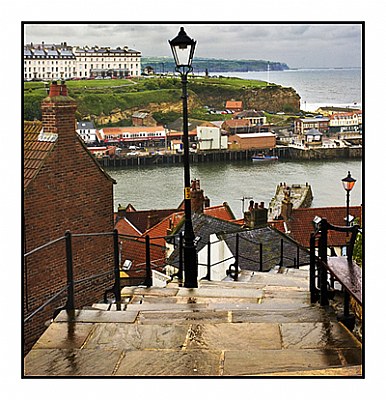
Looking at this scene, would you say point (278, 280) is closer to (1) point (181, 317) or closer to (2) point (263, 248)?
(1) point (181, 317)

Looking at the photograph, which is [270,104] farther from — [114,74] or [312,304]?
[312,304]

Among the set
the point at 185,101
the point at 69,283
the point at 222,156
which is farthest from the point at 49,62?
the point at 222,156

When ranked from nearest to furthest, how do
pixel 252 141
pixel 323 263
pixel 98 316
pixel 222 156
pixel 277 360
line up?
pixel 277 360
pixel 98 316
pixel 323 263
pixel 222 156
pixel 252 141

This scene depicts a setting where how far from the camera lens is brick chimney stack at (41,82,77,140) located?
852 cm

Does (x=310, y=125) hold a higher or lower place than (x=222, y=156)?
higher

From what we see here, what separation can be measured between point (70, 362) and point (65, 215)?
18.7 ft

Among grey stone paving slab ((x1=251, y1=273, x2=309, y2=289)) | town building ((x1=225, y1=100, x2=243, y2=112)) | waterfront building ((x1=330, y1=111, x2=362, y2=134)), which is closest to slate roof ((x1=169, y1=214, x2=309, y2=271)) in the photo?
grey stone paving slab ((x1=251, y1=273, x2=309, y2=289))

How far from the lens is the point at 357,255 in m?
3.71

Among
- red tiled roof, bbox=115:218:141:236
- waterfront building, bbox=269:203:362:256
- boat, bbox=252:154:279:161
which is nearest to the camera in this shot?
waterfront building, bbox=269:203:362:256

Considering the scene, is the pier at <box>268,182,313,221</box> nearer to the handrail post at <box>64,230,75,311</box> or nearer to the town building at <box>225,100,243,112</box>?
the town building at <box>225,100,243,112</box>

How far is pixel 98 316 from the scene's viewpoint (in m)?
3.30

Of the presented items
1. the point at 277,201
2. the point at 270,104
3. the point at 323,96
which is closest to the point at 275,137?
the point at 270,104

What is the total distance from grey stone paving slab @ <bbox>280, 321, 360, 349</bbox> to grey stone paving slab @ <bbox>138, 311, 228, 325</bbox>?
0.37 meters

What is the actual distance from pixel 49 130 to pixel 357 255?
18.8ft
